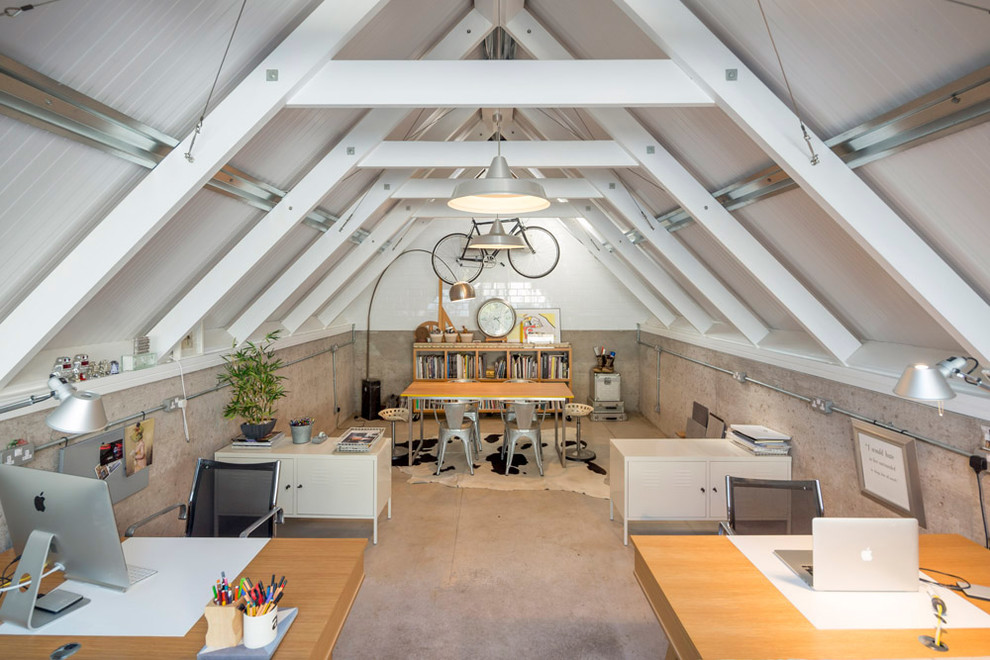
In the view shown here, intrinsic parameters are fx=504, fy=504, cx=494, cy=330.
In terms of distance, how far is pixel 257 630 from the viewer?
1543 millimetres

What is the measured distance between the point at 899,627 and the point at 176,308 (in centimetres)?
385

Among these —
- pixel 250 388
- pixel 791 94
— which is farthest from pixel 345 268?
pixel 791 94

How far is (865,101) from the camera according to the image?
1910 mm

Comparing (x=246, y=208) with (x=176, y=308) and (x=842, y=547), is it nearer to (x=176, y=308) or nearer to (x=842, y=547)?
(x=176, y=308)

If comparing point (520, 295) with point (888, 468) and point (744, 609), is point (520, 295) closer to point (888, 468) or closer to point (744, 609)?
point (888, 468)

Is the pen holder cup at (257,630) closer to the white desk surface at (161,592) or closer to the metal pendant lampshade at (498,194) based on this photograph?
the white desk surface at (161,592)

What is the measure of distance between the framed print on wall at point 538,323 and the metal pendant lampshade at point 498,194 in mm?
4860

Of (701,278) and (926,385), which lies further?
(701,278)

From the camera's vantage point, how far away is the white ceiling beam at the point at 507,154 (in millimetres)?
3434

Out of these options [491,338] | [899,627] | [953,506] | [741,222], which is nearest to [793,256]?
[741,222]

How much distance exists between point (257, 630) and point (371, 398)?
19.4ft

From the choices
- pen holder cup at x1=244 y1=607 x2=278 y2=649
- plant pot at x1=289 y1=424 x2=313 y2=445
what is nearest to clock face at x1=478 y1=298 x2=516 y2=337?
plant pot at x1=289 y1=424 x2=313 y2=445

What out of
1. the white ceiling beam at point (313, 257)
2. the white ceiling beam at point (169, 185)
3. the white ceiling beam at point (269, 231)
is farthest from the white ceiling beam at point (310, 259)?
the white ceiling beam at point (169, 185)

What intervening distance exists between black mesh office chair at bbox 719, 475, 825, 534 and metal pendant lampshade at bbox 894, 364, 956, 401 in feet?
3.31
